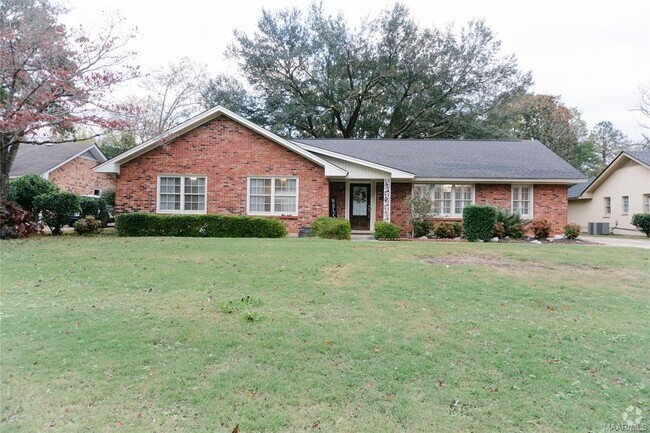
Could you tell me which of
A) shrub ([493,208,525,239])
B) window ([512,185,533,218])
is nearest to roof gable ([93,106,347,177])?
shrub ([493,208,525,239])

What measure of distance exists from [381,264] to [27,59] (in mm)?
12951

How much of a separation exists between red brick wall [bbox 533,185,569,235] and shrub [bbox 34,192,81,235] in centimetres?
1980

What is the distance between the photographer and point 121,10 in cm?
1359

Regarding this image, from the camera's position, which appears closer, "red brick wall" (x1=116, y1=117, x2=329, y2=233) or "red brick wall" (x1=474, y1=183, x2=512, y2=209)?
"red brick wall" (x1=116, y1=117, x2=329, y2=233)

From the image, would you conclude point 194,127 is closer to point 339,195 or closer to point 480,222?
point 339,195

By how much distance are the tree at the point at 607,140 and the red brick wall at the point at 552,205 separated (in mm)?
39470

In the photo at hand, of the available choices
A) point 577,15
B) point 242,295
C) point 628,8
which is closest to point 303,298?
point 242,295

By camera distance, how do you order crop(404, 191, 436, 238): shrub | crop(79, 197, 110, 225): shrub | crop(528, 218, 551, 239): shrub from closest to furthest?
crop(528, 218, 551, 239): shrub, crop(404, 191, 436, 238): shrub, crop(79, 197, 110, 225): shrub

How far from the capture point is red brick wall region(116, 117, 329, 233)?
1600 centimetres

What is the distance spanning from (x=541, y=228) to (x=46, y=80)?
62.2 feet

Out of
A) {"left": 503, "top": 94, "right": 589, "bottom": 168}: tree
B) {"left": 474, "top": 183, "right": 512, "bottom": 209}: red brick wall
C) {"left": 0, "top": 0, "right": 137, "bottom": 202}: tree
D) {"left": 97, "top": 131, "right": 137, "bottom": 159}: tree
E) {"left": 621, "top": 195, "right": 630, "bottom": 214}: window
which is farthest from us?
{"left": 503, "top": 94, "right": 589, "bottom": 168}: tree

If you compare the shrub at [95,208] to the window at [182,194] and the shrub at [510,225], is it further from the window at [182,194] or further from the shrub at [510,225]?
the shrub at [510,225]

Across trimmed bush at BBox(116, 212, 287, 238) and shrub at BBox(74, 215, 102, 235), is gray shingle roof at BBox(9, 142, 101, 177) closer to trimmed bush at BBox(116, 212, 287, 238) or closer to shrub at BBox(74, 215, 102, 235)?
shrub at BBox(74, 215, 102, 235)

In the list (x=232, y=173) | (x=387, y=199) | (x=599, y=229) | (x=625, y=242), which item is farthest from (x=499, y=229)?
(x=599, y=229)
